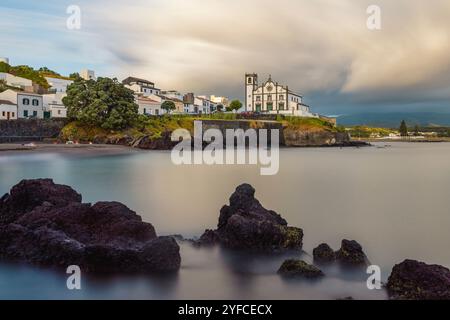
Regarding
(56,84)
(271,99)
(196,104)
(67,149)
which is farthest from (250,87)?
(67,149)

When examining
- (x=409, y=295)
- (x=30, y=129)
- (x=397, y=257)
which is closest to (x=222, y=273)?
(x=409, y=295)

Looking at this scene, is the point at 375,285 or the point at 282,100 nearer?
the point at 375,285

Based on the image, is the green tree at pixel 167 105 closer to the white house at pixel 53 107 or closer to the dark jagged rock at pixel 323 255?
the white house at pixel 53 107

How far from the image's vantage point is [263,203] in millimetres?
25172

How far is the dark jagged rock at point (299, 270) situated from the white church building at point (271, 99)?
96177 mm

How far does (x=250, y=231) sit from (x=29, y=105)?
231 feet

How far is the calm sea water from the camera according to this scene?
34.7 feet

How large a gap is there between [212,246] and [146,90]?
3902 inches

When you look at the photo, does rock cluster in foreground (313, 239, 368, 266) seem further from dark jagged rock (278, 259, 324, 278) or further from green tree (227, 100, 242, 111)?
green tree (227, 100, 242, 111)

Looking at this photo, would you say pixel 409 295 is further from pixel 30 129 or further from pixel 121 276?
pixel 30 129

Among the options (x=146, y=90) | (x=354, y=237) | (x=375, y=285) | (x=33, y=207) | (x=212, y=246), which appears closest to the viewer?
(x=375, y=285)

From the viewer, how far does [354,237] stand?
17.0m

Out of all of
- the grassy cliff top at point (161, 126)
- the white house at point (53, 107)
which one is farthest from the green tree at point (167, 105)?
the white house at point (53, 107)

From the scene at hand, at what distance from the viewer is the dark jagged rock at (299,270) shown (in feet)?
36.2
